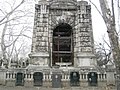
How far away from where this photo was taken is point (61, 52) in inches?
695

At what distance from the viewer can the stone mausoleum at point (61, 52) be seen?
1407 centimetres

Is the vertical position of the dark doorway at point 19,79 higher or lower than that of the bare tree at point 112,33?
lower

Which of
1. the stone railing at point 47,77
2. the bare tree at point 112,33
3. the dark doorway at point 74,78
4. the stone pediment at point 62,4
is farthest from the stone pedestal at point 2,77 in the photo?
the bare tree at point 112,33

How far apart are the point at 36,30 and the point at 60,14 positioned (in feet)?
7.19

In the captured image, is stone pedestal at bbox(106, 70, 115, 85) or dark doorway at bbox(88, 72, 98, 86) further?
dark doorway at bbox(88, 72, 98, 86)

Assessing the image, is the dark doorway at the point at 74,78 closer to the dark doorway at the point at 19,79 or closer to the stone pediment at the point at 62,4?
the dark doorway at the point at 19,79

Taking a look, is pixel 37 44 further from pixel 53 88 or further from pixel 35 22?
pixel 53 88

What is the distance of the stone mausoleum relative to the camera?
46.2 feet

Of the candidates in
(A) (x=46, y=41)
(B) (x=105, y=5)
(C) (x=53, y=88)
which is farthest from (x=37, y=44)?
(B) (x=105, y=5)

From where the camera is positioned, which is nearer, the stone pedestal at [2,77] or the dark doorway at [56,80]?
the stone pedestal at [2,77]

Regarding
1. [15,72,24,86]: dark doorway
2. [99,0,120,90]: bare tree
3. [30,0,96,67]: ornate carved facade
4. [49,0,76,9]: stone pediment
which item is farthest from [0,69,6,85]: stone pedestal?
[99,0,120,90]: bare tree

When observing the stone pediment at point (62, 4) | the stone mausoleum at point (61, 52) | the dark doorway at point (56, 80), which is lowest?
the dark doorway at point (56, 80)

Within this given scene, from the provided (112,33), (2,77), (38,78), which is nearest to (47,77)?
(38,78)

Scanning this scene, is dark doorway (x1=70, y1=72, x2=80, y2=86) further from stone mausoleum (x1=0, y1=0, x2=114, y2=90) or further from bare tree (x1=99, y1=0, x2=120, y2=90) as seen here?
bare tree (x1=99, y1=0, x2=120, y2=90)
